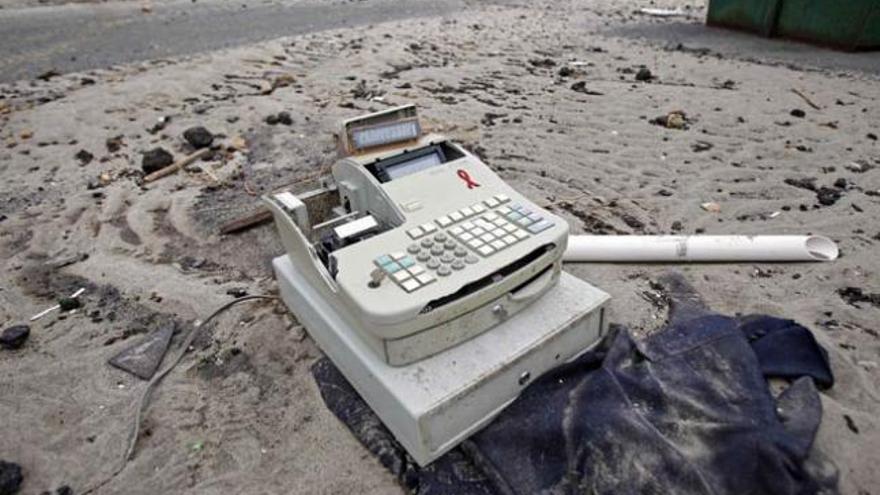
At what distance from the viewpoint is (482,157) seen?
292 centimetres

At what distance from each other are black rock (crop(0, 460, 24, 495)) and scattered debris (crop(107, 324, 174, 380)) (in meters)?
0.35

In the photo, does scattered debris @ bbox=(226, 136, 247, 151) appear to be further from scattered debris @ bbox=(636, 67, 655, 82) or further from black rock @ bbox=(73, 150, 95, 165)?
scattered debris @ bbox=(636, 67, 655, 82)

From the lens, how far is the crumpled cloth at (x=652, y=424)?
115cm

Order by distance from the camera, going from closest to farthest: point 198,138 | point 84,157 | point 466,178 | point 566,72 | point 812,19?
1. point 466,178
2. point 84,157
3. point 198,138
4. point 566,72
5. point 812,19

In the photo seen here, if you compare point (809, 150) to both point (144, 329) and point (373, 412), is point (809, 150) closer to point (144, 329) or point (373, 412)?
point (373, 412)

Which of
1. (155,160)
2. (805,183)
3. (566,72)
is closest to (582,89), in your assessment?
(566,72)

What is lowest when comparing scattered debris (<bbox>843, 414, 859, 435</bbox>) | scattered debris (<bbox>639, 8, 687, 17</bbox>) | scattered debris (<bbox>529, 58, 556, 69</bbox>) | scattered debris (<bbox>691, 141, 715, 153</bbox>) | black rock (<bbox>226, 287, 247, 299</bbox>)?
scattered debris (<bbox>843, 414, 859, 435</bbox>)

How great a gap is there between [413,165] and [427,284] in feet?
1.52

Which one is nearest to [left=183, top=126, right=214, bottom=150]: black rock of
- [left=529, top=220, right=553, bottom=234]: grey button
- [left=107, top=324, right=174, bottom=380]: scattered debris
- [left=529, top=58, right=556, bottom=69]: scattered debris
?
[left=107, top=324, right=174, bottom=380]: scattered debris

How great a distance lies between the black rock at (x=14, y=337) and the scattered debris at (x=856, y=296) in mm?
2642

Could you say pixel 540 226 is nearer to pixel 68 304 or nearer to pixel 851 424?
pixel 851 424

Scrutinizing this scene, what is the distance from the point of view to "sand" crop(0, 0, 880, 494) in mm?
1384

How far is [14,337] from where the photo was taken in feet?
5.59

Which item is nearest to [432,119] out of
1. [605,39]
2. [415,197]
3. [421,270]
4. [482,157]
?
[482,157]
